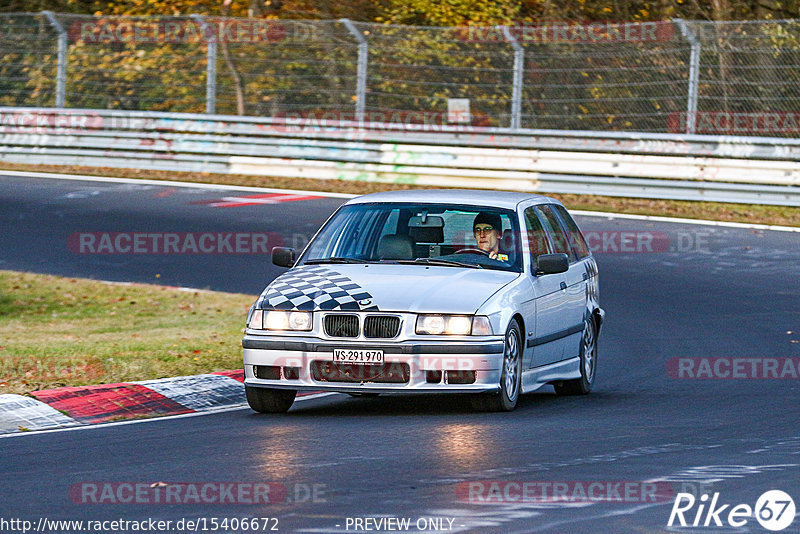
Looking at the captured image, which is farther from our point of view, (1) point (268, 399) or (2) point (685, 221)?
(2) point (685, 221)

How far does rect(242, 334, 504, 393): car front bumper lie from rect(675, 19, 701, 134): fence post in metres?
14.0

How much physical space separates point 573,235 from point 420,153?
42.1 feet

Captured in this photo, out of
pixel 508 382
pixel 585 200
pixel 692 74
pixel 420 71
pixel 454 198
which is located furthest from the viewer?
pixel 420 71

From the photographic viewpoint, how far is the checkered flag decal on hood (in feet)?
29.6

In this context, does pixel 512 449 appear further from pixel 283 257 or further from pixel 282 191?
pixel 282 191

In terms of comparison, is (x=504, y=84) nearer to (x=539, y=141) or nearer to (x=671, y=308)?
(x=539, y=141)

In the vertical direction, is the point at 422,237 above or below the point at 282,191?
above

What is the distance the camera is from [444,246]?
33.4ft

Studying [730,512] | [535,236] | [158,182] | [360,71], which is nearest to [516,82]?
[360,71]

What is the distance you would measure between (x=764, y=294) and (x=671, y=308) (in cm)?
129

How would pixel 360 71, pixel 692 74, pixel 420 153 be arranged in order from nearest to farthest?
pixel 692 74, pixel 420 153, pixel 360 71

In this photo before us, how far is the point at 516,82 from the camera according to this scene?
23.6m

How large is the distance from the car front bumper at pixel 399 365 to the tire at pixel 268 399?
0.82 ft

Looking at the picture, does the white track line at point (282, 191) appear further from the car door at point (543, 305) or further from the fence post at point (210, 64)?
the car door at point (543, 305)
